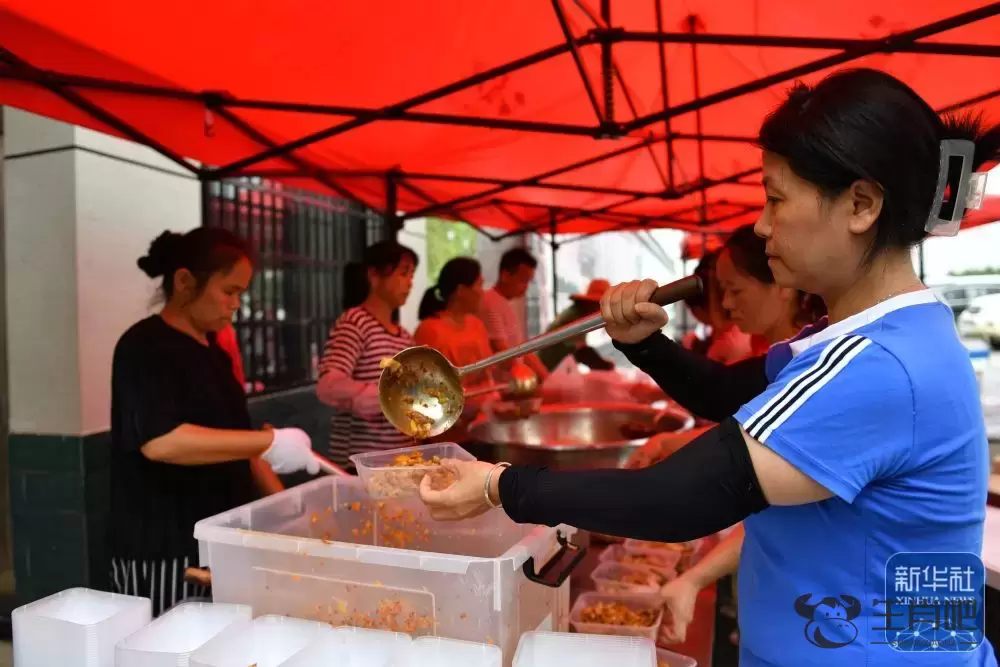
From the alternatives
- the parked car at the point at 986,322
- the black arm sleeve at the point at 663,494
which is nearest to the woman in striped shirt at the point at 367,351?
the black arm sleeve at the point at 663,494

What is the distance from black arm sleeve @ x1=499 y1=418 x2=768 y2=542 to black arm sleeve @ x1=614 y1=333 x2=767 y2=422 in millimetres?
537

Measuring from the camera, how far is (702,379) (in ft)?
4.83

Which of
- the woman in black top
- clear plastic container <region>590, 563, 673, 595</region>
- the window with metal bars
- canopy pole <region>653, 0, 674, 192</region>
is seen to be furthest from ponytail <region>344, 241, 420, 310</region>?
clear plastic container <region>590, 563, 673, 595</region>

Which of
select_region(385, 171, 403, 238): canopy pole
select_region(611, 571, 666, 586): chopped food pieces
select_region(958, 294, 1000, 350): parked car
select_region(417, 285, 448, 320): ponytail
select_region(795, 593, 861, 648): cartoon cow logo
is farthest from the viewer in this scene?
select_region(958, 294, 1000, 350): parked car

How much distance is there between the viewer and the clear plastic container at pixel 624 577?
175 cm

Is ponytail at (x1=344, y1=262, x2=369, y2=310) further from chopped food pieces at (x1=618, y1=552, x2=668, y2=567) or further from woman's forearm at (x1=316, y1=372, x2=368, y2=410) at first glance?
chopped food pieces at (x1=618, y1=552, x2=668, y2=567)

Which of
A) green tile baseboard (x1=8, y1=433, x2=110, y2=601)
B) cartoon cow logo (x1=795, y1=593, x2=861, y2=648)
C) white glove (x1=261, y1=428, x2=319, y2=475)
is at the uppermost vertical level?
white glove (x1=261, y1=428, x2=319, y2=475)

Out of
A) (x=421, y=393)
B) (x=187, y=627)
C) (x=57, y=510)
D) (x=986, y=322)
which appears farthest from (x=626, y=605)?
(x=986, y=322)

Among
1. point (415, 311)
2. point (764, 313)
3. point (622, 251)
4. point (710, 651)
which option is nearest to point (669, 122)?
point (764, 313)

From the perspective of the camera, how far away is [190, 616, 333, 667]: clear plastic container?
1.12 metres

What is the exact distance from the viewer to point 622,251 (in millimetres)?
11312

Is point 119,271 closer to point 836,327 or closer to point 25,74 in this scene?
point 25,74

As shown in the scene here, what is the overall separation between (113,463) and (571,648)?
4.33ft

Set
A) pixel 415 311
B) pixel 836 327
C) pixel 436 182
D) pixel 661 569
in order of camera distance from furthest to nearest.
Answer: pixel 415 311 < pixel 436 182 < pixel 661 569 < pixel 836 327
